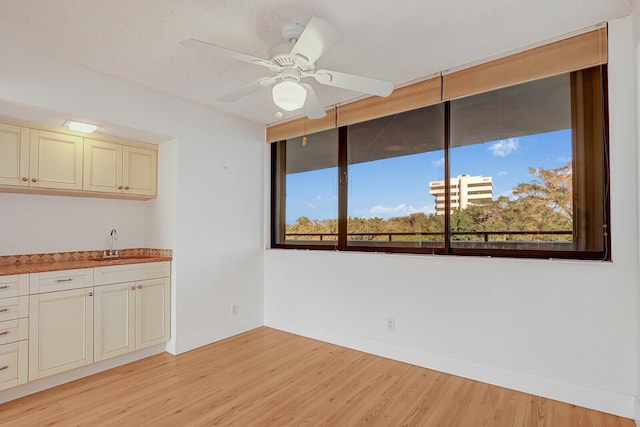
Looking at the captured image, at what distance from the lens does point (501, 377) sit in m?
2.54

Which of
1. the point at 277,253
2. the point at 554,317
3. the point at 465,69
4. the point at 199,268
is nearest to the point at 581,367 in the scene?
the point at 554,317

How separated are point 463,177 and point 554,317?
120 cm

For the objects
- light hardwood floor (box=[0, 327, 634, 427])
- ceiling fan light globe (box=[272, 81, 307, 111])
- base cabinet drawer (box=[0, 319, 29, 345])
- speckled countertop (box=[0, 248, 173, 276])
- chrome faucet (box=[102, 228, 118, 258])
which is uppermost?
ceiling fan light globe (box=[272, 81, 307, 111])

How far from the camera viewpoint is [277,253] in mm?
4055

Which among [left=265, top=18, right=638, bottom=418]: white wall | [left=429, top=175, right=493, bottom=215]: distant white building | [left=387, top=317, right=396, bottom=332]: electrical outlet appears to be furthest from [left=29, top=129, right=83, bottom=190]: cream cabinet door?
[left=429, top=175, right=493, bottom=215]: distant white building

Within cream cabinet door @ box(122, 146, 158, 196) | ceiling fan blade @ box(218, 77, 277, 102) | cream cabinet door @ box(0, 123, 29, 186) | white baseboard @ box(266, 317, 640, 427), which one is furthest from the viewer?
cream cabinet door @ box(122, 146, 158, 196)

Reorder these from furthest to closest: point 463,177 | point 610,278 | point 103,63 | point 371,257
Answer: point 371,257 < point 463,177 < point 103,63 < point 610,278

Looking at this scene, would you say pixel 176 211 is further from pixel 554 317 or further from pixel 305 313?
pixel 554 317

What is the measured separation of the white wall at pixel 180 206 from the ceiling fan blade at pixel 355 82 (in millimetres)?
1876

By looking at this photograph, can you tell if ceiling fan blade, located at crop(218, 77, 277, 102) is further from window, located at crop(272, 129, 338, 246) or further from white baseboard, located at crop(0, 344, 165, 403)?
white baseboard, located at crop(0, 344, 165, 403)

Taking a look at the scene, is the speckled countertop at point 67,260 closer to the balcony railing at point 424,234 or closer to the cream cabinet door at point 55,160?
the cream cabinet door at point 55,160

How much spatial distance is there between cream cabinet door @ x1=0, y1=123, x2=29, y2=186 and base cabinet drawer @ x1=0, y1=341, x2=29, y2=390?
1169 millimetres

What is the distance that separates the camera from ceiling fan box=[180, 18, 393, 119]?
66.6 inches

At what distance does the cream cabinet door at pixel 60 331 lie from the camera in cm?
248
